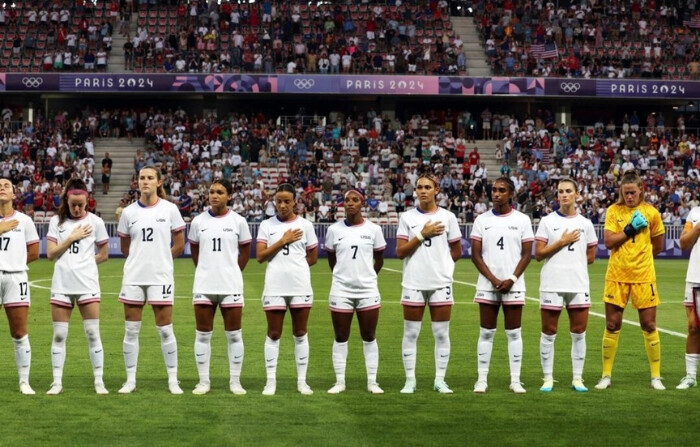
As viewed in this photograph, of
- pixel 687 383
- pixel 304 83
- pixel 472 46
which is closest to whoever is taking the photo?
pixel 687 383

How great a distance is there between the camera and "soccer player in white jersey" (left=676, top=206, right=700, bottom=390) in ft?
38.2

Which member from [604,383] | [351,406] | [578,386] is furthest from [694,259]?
[351,406]

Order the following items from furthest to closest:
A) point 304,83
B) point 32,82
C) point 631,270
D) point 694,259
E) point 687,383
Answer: point 304,83, point 32,82, point 687,383, point 631,270, point 694,259

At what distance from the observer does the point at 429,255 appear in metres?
11.6

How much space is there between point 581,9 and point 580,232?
149 feet

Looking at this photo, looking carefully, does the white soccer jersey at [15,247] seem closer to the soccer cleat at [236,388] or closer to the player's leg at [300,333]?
the soccer cleat at [236,388]

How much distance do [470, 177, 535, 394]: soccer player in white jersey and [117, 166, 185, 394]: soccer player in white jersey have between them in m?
3.15

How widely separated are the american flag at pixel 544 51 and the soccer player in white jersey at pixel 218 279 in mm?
42555

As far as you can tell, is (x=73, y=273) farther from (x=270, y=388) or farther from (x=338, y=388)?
(x=338, y=388)

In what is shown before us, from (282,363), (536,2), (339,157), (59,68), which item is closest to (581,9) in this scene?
(536,2)

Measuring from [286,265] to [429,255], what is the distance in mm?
1480

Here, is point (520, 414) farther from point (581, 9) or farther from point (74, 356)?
point (581, 9)

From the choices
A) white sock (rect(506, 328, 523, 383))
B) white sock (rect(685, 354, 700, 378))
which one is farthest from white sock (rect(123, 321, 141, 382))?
white sock (rect(685, 354, 700, 378))

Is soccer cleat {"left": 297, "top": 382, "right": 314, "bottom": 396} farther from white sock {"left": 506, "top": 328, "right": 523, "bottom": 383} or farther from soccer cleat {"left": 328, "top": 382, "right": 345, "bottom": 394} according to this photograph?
white sock {"left": 506, "top": 328, "right": 523, "bottom": 383}
